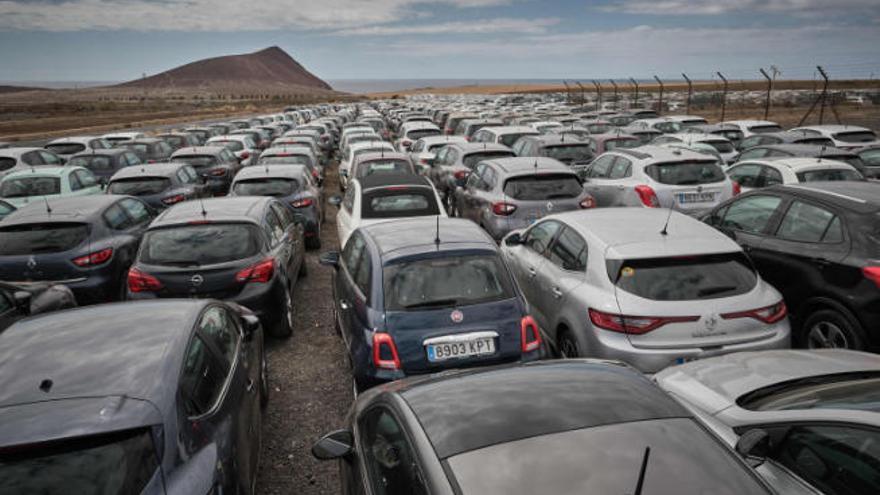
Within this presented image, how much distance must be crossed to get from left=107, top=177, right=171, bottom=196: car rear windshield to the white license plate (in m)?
8.93

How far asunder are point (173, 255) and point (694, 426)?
568cm

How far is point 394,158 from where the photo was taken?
1209 cm

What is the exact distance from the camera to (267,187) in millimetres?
11047

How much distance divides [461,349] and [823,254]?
12.3ft

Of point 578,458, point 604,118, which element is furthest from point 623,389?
point 604,118

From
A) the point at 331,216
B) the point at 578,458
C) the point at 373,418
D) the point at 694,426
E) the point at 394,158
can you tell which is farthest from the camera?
the point at 331,216

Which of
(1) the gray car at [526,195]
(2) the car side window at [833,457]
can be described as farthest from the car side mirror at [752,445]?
(1) the gray car at [526,195]

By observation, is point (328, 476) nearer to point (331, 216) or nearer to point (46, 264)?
point (46, 264)

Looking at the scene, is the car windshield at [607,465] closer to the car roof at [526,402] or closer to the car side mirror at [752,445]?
the car roof at [526,402]

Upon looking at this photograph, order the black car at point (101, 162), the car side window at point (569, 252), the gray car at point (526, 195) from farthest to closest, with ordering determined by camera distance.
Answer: the black car at point (101, 162) < the gray car at point (526, 195) < the car side window at point (569, 252)

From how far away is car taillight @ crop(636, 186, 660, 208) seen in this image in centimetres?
987

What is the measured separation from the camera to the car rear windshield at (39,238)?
7.32 meters

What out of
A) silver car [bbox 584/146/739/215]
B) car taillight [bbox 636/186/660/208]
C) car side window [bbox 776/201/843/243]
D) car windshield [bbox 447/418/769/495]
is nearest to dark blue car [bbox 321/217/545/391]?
car windshield [bbox 447/418/769/495]

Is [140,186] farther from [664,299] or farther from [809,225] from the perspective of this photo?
[809,225]
